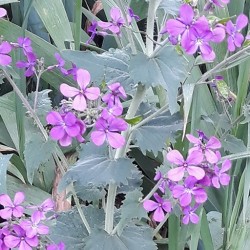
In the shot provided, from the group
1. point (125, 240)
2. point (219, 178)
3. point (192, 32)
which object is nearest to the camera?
point (192, 32)

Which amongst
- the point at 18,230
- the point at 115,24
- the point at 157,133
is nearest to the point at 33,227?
the point at 18,230

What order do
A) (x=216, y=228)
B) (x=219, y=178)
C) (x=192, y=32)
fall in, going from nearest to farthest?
1. (x=192, y=32)
2. (x=219, y=178)
3. (x=216, y=228)

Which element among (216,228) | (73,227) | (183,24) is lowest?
(216,228)

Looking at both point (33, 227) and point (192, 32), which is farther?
point (33, 227)

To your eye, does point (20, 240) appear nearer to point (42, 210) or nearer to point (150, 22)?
point (42, 210)

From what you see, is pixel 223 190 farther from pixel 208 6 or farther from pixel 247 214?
pixel 208 6

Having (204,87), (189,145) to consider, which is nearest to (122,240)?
(189,145)
